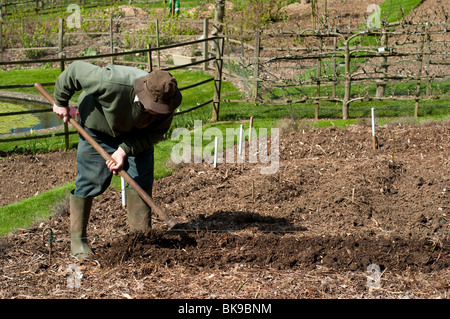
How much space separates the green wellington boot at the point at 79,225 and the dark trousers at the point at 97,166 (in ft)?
0.22

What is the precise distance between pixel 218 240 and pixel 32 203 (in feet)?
8.46

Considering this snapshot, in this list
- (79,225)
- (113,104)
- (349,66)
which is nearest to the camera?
(113,104)

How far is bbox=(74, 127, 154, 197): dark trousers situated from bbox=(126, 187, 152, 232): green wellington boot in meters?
0.14

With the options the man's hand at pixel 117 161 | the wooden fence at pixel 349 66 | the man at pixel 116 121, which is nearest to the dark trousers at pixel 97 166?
the man at pixel 116 121

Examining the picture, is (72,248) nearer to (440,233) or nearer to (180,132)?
(440,233)

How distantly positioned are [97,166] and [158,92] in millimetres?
1071

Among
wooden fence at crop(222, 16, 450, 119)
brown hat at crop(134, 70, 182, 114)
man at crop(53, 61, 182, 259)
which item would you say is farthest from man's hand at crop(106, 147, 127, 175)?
wooden fence at crop(222, 16, 450, 119)

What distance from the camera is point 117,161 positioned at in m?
4.75

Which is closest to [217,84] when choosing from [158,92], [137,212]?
[137,212]

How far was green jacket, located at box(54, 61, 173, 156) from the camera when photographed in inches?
180

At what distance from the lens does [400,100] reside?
11.9m

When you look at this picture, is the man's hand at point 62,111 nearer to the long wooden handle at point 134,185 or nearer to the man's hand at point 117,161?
the long wooden handle at point 134,185

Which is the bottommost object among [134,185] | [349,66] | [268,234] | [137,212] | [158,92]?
[268,234]

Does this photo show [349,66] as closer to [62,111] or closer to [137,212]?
[137,212]
